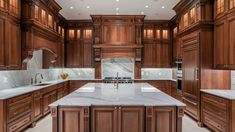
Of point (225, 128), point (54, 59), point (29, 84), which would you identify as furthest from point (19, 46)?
point (225, 128)

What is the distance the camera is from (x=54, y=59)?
25.3ft

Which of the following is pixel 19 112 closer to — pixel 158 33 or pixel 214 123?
pixel 214 123

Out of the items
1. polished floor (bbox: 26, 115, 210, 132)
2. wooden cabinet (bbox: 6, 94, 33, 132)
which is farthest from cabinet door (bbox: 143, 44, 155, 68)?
wooden cabinet (bbox: 6, 94, 33, 132)

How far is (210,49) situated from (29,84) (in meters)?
4.85

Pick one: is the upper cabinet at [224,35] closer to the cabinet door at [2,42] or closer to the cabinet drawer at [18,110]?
the cabinet drawer at [18,110]

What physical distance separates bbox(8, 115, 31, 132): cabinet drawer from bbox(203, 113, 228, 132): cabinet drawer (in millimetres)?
3960

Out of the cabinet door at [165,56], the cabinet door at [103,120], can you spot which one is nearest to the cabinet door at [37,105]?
the cabinet door at [103,120]

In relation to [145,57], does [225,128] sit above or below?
below

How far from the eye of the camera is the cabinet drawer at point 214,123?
416 centimetres

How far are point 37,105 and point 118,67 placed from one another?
14.3 feet

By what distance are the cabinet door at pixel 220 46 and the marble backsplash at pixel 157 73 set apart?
13.5 ft

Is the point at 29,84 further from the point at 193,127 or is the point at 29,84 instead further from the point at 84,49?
the point at 193,127

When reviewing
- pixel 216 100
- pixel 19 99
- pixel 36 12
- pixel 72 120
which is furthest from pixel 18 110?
pixel 216 100

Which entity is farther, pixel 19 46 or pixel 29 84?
pixel 29 84
